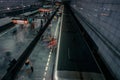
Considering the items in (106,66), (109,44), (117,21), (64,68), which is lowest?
(106,66)

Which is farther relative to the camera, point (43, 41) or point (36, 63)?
point (43, 41)

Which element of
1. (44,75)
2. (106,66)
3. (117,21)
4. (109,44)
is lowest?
(44,75)

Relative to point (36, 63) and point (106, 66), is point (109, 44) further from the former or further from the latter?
point (36, 63)

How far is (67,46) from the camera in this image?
21.8 ft

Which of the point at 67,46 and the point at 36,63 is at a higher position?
the point at 67,46

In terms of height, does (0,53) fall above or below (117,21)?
below

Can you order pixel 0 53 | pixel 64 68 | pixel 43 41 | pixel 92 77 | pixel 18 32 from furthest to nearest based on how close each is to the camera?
pixel 18 32, pixel 43 41, pixel 0 53, pixel 64 68, pixel 92 77

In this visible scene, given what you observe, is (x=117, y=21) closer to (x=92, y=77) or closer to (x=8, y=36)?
(x=92, y=77)

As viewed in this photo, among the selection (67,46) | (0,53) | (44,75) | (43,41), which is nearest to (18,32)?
(43,41)

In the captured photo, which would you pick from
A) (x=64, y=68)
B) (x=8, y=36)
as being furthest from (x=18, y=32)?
(x=64, y=68)

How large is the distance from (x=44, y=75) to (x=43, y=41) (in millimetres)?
9834

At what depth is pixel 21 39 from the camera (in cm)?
2483

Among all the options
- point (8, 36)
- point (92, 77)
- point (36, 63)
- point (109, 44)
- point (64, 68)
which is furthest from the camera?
point (8, 36)

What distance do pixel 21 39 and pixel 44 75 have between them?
11668 mm
